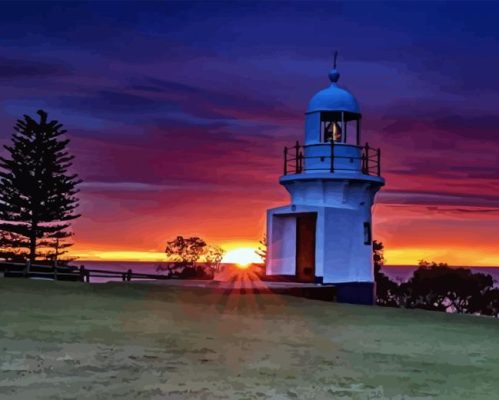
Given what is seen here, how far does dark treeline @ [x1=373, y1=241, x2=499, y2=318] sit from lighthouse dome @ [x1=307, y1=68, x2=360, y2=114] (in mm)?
32082

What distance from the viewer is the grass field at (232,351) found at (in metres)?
9.57

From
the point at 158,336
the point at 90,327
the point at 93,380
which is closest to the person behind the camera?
the point at 93,380

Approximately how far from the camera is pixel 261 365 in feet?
36.6

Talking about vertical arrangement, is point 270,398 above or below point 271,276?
below

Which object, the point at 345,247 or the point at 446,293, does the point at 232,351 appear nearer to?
the point at 345,247

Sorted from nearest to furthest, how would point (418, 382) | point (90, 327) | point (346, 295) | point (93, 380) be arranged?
point (93, 380), point (418, 382), point (90, 327), point (346, 295)

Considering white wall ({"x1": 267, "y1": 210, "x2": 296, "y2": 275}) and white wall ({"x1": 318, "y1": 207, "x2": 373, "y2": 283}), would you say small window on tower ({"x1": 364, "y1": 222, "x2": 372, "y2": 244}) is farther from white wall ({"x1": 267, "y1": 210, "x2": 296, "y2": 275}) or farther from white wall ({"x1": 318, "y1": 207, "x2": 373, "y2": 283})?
white wall ({"x1": 267, "y1": 210, "x2": 296, "y2": 275})

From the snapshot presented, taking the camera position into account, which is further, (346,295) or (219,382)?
(346,295)

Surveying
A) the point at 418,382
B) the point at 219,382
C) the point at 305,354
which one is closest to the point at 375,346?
the point at 305,354

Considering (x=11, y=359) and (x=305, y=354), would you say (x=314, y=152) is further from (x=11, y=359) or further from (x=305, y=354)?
(x=11, y=359)

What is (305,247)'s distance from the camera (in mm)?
28250

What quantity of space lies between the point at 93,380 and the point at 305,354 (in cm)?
397

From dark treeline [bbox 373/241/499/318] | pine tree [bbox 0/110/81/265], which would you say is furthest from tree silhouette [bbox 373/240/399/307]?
pine tree [bbox 0/110/81/265]

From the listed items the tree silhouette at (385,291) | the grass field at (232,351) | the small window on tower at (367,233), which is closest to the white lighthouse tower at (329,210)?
the small window on tower at (367,233)
